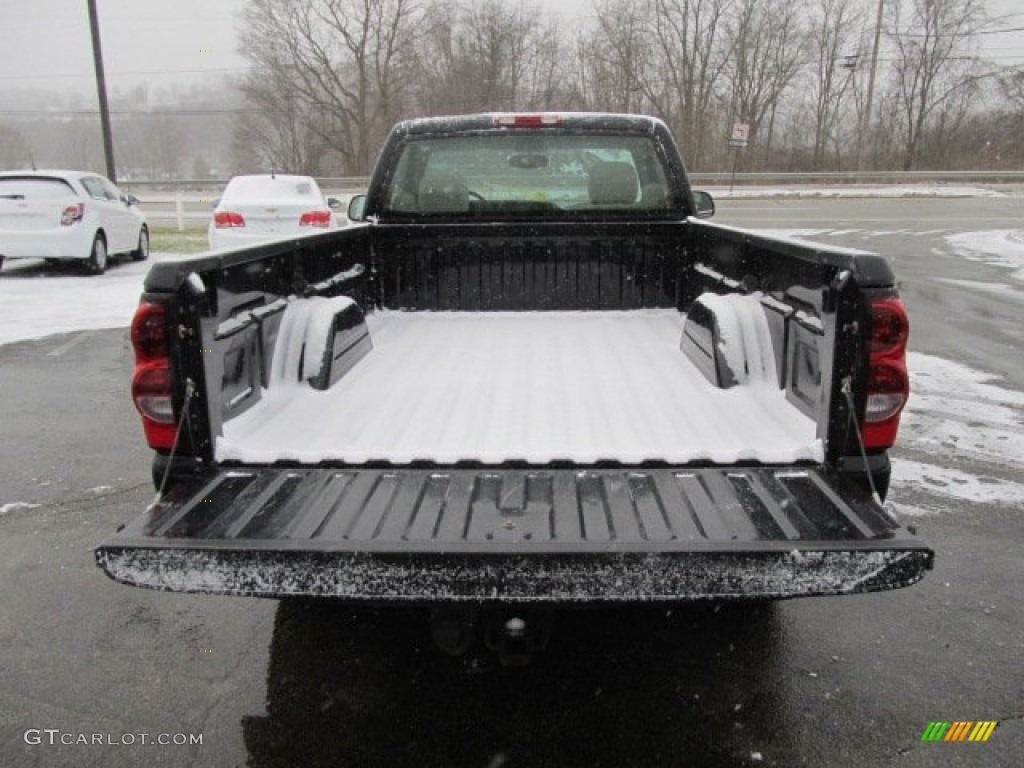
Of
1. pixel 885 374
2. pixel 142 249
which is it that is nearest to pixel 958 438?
pixel 885 374

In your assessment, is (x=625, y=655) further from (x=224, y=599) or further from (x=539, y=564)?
(x=224, y=599)

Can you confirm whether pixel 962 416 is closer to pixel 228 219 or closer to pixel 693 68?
pixel 228 219

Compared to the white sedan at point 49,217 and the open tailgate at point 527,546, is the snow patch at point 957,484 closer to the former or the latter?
the open tailgate at point 527,546

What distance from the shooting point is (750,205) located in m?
28.4

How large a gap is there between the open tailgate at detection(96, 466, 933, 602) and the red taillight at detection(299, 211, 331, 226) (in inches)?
469

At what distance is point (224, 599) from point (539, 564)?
1.99 metres

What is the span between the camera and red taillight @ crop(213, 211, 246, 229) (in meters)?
13.2

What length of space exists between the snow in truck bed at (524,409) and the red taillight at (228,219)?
975 centimetres

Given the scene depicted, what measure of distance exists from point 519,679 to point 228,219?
11872 millimetres

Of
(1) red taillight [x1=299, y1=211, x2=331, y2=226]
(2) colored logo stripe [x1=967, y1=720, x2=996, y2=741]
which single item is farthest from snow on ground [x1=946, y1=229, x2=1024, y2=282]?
(2) colored logo stripe [x1=967, y1=720, x2=996, y2=741]

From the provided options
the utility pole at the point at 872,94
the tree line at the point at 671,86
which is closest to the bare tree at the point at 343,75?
the tree line at the point at 671,86

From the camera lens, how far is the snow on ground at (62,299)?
9.66 metres

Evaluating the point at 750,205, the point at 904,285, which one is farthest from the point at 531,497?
the point at 750,205

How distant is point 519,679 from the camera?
9.46 feet
